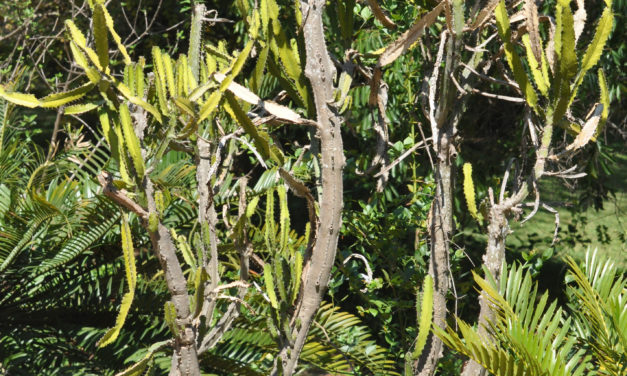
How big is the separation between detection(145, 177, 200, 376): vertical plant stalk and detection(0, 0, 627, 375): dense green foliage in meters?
0.03

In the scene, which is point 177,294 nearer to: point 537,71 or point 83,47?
point 83,47

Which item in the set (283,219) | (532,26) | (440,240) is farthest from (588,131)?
(283,219)

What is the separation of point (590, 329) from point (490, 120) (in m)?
2.88

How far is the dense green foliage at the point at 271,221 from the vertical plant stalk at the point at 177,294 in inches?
1.3

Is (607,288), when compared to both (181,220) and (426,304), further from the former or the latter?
(181,220)

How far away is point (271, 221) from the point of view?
1.78 m

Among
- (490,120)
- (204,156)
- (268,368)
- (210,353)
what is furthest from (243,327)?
(490,120)

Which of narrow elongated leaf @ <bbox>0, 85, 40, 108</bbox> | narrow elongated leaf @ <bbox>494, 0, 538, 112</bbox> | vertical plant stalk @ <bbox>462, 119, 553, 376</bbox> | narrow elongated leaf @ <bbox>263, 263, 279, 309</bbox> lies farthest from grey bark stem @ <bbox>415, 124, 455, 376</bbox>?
narrow elongated leaf @ <bbox>0, 85, 40, 108</bbox>

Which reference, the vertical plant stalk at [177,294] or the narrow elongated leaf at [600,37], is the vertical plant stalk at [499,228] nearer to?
the narrow elongated leaf at [600,37]

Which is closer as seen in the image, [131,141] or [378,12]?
[131,141]

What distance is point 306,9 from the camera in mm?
1702

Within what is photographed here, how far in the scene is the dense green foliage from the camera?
1.70 metres

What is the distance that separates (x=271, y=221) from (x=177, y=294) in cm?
31

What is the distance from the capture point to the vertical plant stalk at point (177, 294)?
1622 mm
